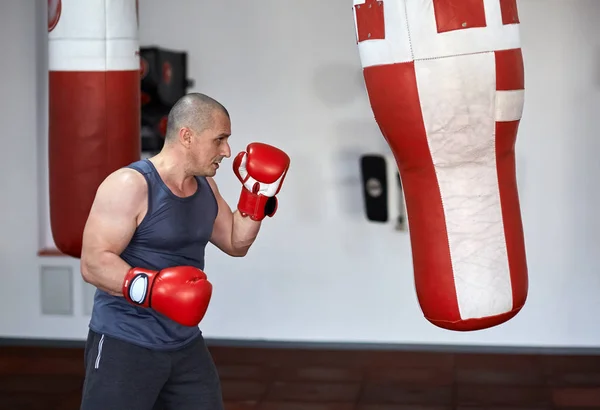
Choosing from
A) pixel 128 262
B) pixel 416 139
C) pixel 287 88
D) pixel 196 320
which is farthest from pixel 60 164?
pixel 287 88

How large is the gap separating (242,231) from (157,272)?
368 millimetres

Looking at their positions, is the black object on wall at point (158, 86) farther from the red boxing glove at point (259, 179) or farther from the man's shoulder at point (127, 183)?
the man's shoulder at point (127, 183)

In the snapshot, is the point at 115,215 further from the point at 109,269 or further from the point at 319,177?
the point at 319,177

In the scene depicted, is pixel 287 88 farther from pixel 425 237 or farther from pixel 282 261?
pixel 425 237

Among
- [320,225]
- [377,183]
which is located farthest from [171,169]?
[320,225]

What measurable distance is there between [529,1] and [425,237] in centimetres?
244

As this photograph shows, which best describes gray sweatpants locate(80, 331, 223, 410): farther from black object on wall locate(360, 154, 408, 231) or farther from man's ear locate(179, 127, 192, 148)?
black object on wall locate(360, 154, 408, 231)

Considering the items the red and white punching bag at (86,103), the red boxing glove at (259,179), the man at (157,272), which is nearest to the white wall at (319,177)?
the red and white punching bag at (86,103)

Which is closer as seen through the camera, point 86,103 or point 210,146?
point 210,146

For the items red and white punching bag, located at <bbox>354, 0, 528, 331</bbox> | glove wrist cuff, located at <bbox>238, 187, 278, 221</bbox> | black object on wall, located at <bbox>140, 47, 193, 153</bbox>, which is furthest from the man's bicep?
black object on wall, located at <bbox>140, 47, 193, 153</bbox>

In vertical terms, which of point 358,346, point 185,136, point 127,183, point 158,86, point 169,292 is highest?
point 158,86

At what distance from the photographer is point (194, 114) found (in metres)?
2.21

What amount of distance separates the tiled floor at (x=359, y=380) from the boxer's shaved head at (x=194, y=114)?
180 cm

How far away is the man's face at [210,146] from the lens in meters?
2.21
